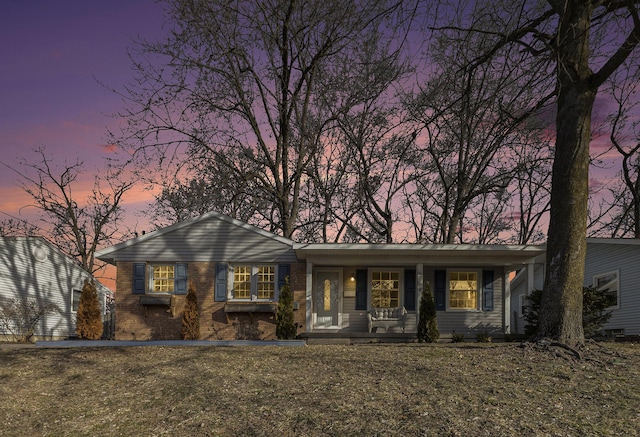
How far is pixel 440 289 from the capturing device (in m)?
20.6

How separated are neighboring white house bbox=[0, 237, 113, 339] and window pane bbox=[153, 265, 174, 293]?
7.46 meters

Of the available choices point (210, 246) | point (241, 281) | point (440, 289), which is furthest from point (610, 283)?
point (210, 246)

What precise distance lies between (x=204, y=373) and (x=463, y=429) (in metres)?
5.04

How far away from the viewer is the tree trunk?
12180mm

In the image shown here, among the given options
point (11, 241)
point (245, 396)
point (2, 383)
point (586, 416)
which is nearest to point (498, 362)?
point (586, 416)

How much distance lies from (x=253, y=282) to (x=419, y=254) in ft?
17.6

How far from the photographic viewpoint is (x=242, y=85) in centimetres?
2498

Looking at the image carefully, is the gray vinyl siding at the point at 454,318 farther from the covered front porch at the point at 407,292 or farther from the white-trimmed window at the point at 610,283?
the white-trimmed window at the point at 610,283

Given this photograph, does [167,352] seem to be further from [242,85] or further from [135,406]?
[242,85]

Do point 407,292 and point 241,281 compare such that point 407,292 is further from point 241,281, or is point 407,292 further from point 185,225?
point 185,225

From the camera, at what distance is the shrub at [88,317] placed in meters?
19.8

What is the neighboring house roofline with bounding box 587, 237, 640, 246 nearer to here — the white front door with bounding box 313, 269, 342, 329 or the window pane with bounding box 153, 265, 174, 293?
the white front door with bounding box 313, 269, 342, 329

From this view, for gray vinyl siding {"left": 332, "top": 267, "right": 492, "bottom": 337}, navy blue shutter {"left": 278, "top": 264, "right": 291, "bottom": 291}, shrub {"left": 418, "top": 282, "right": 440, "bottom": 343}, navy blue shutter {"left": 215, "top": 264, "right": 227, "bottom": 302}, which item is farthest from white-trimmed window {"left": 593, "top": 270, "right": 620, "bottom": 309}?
navy blue shutter {"left": 215, "top": 264, "right": 227, "bottom": 302}

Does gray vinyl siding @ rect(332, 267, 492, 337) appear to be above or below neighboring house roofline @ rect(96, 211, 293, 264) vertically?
below
